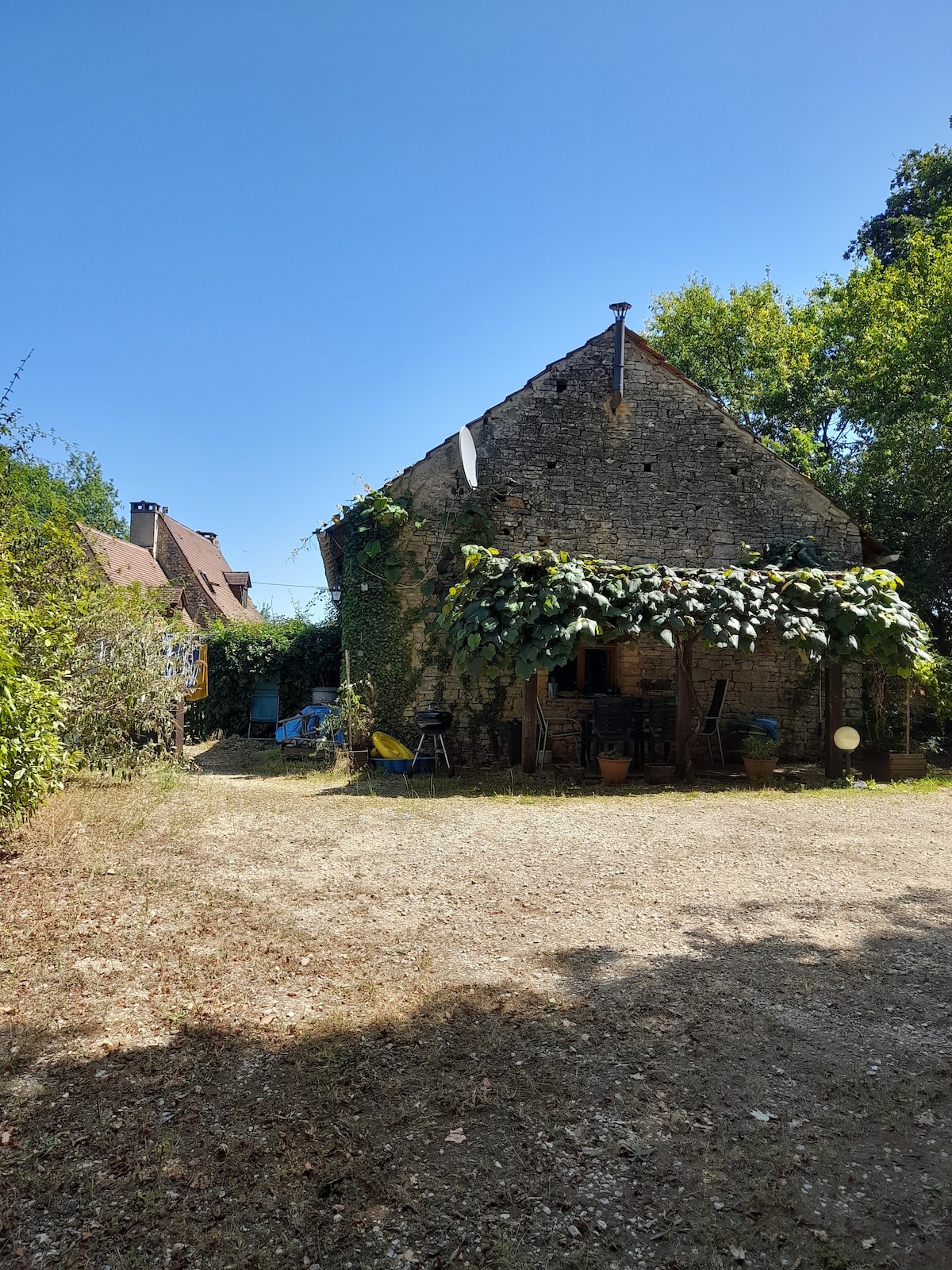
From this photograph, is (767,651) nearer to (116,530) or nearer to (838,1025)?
(838,1025)

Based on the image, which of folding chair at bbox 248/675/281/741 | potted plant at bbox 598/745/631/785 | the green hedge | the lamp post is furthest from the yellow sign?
the lamp post

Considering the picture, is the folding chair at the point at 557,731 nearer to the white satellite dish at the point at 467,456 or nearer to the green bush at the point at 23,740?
the white satellite dish at the point at 467,456

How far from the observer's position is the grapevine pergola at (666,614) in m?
9.52

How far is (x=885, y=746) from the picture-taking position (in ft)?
40.3

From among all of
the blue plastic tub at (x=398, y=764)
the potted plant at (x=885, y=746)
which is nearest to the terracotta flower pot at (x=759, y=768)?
the potted plant at (x=885, y=746)

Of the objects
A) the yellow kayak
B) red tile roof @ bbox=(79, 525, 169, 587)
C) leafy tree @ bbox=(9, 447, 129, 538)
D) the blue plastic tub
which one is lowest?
the blue plastic tub

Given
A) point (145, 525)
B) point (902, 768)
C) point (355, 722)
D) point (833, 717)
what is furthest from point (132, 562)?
point (902, 768)

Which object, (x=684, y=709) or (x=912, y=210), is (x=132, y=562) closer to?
(x=684, y=709)

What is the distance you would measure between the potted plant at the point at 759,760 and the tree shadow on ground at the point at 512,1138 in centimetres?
649

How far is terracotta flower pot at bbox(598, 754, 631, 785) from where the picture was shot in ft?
32.6

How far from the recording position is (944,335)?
14.8 metres

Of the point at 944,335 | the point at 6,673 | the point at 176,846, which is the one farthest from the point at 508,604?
the point at 944,335

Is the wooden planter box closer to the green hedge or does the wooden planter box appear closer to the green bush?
the green bush

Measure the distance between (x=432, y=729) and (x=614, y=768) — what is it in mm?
2666
